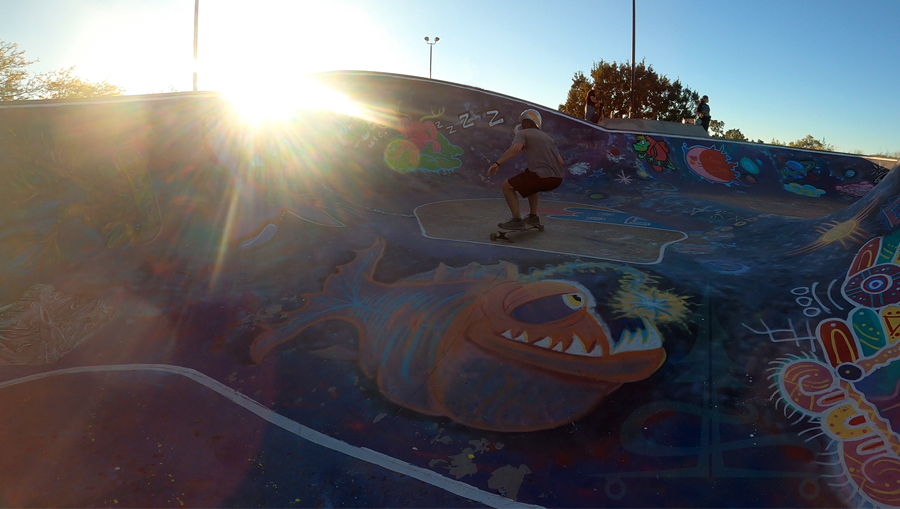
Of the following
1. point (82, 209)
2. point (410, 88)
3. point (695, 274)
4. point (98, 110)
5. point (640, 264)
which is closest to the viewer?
point (695, 274)

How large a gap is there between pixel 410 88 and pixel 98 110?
733cm

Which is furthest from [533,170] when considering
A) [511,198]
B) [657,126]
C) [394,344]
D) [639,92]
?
[639,92]

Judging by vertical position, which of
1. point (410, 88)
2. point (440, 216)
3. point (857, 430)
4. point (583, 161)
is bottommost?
point (857, 430)

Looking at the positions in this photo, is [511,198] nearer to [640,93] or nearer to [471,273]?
[471,273]

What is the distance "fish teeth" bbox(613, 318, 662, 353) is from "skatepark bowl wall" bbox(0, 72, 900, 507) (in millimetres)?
25

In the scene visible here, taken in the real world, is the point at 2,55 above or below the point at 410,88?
above

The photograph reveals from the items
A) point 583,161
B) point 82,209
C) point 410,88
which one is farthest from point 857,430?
point 410,88

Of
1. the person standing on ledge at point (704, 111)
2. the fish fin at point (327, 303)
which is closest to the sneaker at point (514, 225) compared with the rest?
the fish fin at point (327, 303)

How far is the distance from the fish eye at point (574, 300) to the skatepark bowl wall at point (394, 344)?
1.0 inches

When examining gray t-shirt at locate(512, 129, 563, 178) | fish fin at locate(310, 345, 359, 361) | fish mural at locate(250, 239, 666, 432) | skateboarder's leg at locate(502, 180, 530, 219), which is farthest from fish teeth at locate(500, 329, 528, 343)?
gray t-shirt at locate(512, 129, 563, 178)

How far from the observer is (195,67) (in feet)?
72.3

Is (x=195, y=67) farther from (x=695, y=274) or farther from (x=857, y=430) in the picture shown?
(x=857, y=430)

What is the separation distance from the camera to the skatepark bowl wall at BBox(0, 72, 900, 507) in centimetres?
336

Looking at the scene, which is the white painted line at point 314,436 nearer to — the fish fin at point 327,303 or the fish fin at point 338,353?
the fish fin at point 327,303
